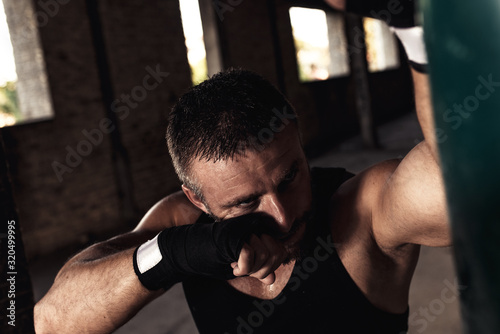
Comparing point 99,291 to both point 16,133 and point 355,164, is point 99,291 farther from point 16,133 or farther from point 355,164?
point 355,164

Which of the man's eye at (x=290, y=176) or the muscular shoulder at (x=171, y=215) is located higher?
the man's eye at (x=290, y=176)

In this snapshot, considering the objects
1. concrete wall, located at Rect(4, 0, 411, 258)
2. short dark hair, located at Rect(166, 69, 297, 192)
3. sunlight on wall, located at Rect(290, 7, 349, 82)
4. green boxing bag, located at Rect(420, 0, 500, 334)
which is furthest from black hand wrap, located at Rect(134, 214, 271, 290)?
sunlight on wall, located at Rect(290, 7, 349, 82)

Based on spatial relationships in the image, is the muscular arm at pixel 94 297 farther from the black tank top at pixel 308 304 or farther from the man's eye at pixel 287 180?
the man's eye at pixel 287 180

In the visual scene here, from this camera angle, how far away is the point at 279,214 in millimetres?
1223

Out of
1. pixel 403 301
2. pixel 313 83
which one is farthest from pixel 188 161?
pixel 313 83

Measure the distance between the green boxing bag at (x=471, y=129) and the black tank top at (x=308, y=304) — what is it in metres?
1.06

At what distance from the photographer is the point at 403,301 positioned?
127cm

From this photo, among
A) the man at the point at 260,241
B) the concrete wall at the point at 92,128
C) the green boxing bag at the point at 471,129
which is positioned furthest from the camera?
the concrete wall at the point at 92,128

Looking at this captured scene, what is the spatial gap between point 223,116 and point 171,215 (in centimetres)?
55

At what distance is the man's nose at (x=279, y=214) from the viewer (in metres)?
1.22

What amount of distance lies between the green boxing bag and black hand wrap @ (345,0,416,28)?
17 centimetres

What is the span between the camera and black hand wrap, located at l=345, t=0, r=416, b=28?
342mm

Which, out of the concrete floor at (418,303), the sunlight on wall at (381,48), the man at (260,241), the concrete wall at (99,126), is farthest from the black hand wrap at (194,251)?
the sunlight on wall at (381,48)

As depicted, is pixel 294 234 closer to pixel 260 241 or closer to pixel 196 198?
pixel 260 241
